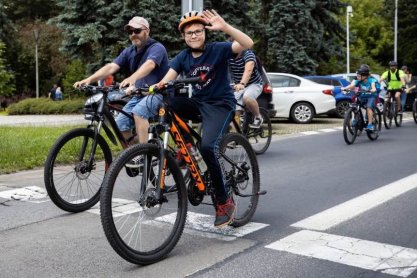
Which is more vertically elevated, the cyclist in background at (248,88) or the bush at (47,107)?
the cyclist in background at (248,88)

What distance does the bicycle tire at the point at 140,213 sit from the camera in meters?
3.93

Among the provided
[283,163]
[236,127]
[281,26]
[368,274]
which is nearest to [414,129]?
[283,163]

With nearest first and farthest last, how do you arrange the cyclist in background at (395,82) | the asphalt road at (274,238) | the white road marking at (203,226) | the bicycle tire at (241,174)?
the asphalt road at (274,238), the white road marking at (203,226), the bicycle tire at (241,174), the cyclist in background at (395,82)

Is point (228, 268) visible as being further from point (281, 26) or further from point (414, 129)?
point (281, 26)

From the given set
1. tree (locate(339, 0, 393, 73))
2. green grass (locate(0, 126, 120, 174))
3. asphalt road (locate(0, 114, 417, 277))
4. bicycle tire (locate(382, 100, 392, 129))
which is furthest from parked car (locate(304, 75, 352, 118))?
tree (locate(339, 0, 393, 73))

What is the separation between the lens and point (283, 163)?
9.05 m

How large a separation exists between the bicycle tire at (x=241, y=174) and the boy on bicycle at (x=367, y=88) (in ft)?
23.6


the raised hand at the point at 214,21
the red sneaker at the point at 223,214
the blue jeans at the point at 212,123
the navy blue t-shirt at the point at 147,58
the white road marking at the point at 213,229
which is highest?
the raised hand at the point at 214,21

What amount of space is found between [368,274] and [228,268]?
37.3 inches

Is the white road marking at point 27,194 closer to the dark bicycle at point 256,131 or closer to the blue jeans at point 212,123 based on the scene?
the blue jeans at point 212,123

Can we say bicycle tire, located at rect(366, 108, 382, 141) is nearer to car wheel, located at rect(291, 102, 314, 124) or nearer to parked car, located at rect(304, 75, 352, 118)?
car wheel, located at rect(291, 102, 314, 124)

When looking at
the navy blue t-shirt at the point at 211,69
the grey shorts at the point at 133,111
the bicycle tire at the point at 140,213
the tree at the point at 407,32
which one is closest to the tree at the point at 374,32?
the tree at the point at 407,32

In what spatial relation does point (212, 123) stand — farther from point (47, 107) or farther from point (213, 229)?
point (47, 107)

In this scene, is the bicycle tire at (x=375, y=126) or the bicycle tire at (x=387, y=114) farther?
the bicycle tire at (x=387, y=114)
